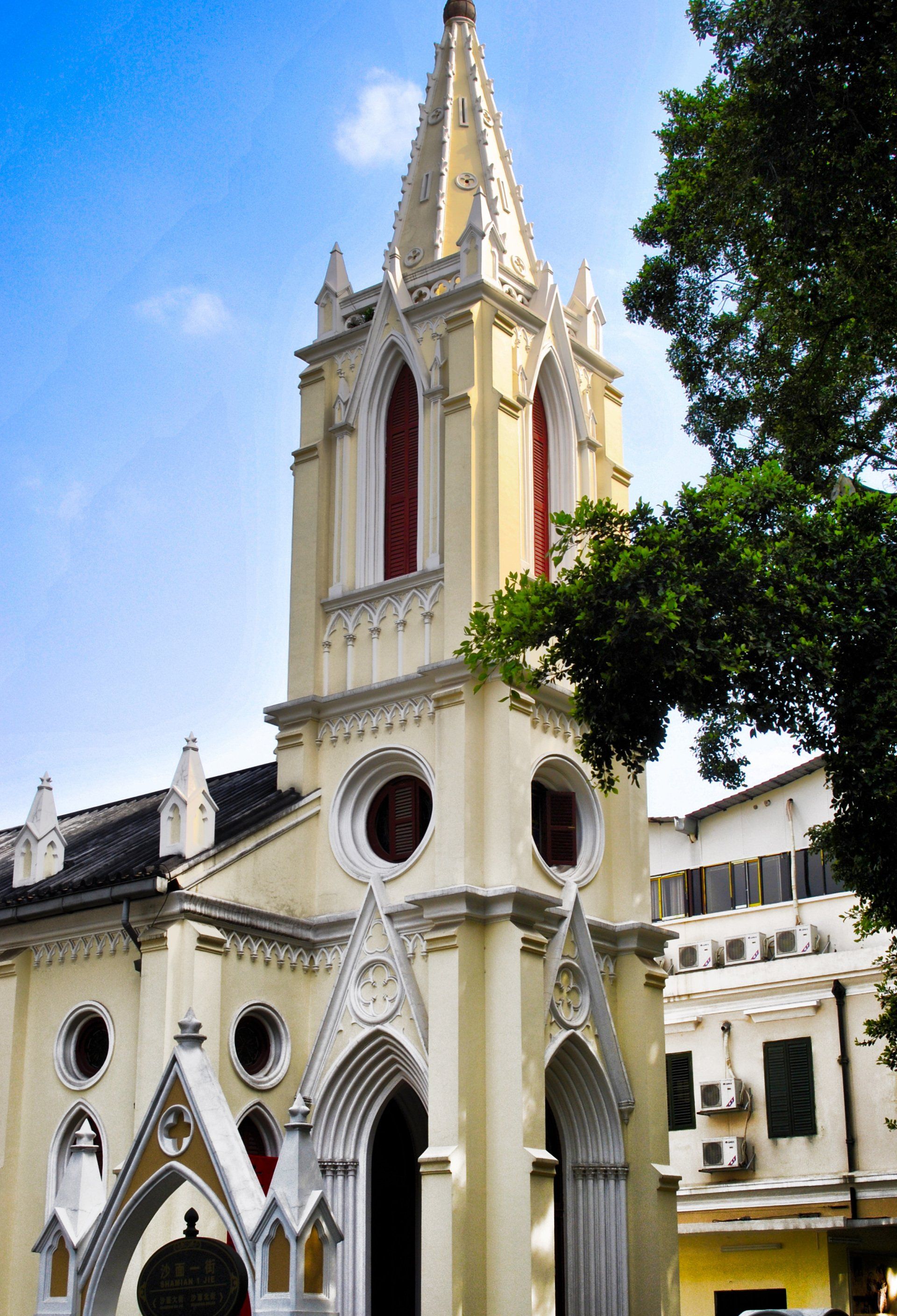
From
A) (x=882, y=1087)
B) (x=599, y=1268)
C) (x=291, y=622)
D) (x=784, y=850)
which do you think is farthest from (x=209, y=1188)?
(x=784, y=850)

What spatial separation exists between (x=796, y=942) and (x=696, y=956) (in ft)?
7.48

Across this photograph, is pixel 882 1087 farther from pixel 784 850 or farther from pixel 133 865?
pixel 133 865

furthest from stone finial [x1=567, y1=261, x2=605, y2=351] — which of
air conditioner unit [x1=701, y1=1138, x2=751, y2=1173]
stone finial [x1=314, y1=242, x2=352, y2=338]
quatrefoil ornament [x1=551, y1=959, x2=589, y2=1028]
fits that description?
air conditioner unit [x1=701, y1=1138, x2=751, y2=1173]

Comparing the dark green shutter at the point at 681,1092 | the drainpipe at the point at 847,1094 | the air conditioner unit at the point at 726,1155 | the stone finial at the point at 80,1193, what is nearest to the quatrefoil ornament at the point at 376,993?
the stone finial at the point at 80,1193

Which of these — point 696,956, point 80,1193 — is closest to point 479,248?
point 696,956

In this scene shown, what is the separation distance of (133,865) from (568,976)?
20.6 ft

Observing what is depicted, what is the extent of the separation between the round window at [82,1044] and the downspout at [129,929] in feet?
3.95

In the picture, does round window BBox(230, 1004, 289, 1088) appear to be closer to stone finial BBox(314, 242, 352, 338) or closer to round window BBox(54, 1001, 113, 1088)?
round window BBox(54, 1001, 113, 1088)

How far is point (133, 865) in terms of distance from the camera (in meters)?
21.0

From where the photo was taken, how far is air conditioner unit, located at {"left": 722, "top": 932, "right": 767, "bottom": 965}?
92.7ft

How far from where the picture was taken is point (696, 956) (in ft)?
96.1

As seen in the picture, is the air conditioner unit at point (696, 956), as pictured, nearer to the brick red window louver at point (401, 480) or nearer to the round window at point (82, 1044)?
the brick red window louver at point (401, 480)

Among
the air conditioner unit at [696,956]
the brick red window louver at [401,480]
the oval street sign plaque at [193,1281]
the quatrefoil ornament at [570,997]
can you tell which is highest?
the brick red window louver at [401,480]

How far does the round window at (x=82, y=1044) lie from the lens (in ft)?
67.9
